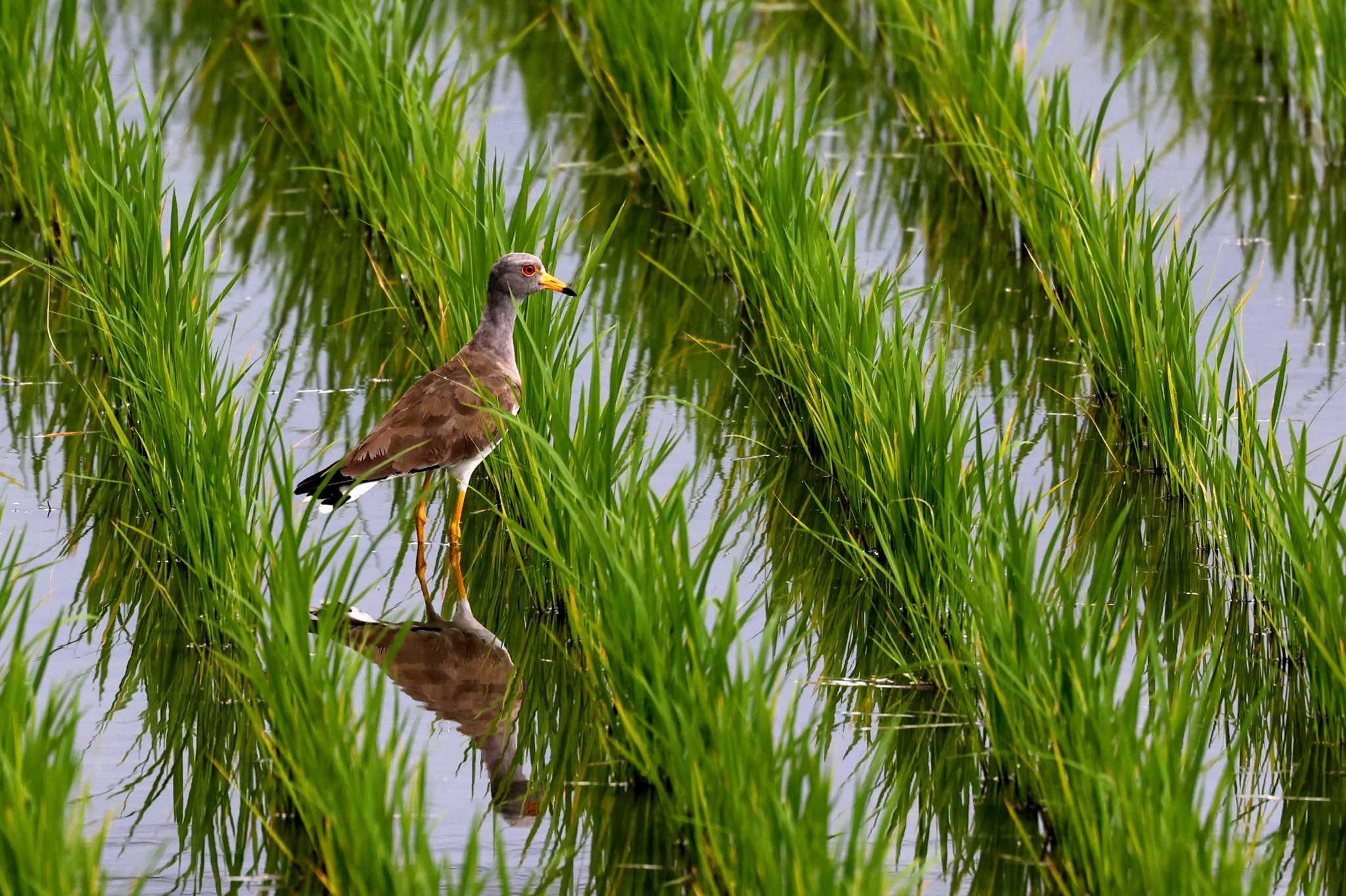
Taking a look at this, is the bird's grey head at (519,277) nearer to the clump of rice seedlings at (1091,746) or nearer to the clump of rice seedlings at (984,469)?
the clump of rice seedlings at (984,469)

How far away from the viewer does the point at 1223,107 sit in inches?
421

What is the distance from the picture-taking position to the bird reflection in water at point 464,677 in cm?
471

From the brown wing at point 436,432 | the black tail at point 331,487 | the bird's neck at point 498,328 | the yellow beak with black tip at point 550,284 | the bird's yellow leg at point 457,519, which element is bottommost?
the bird's yellow leg at point 457,519

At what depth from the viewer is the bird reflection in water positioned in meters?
4.71

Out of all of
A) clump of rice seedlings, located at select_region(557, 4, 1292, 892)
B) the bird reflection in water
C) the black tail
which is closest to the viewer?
clump of rice seedlings, located at select_region(557, 4, 1292, 892)

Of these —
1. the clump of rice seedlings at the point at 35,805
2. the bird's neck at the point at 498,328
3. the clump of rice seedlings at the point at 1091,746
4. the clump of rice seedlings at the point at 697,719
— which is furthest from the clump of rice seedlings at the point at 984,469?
the clump of rice seedlings at the point at 35,805

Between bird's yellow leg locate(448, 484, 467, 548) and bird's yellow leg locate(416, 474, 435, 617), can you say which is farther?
bird's yellow leg locate(448, 484, 467, 548)

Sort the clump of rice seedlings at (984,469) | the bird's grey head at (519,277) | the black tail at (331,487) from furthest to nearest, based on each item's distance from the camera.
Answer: the bird's grey head at (519,277) < the black tail at (331,487) < the clump of rice seedlings at (984,469)

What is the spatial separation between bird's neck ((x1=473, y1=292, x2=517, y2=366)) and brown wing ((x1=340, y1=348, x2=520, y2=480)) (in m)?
0.16

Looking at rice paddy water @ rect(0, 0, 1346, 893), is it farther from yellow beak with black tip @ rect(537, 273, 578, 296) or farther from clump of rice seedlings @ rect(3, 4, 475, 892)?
yellow beak with black tip @ rect(537, 273, 578, 296)

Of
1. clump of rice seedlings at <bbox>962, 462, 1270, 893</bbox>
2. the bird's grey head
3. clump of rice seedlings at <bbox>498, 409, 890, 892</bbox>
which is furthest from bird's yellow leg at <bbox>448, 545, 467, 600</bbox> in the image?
clump of rice seedlings at <bbox>962, 462, 1270, 893</bbox>

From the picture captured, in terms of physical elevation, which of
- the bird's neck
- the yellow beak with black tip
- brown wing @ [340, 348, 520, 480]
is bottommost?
brown wing @ [340, 348, 520, 480]

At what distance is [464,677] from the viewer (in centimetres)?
521

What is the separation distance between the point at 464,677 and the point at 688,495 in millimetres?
1221
